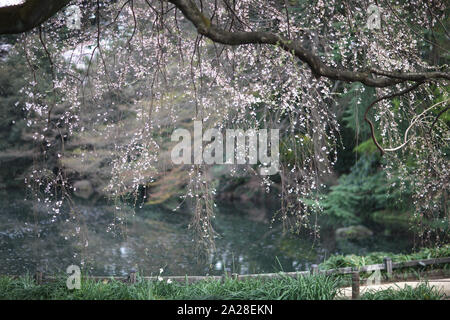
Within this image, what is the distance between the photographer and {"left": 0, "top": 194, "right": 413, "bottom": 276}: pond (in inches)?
325

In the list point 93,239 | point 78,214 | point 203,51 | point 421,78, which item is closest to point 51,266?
point 93,239

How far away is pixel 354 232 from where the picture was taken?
12.3m

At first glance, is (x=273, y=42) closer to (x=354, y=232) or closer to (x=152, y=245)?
(x=152, y=245)

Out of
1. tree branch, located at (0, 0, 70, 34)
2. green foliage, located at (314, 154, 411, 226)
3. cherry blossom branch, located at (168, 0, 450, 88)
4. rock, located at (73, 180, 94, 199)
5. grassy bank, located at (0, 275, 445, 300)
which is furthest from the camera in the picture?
rock, located at (73, 180, 94, 199)

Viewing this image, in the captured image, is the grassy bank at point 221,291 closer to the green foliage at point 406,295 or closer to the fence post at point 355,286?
the green foliage at point 406,295

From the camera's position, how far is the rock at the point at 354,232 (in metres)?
12.2

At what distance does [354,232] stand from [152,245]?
19.4 feet

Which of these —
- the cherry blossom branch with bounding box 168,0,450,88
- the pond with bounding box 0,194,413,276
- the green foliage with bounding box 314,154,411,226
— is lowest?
the pond with bounding box 0,194,413,276

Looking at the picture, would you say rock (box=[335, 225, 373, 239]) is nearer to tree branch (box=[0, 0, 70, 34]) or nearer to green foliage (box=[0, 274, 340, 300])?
green foliage (box=[0, 274, 340, 300])

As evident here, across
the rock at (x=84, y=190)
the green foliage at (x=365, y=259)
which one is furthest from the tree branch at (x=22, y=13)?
the rock at (x=84, y=190)

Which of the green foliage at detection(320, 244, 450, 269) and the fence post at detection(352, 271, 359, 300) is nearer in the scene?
the fence post at detection(352, 271, 359, 300)

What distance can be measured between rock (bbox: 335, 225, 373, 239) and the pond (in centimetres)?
25

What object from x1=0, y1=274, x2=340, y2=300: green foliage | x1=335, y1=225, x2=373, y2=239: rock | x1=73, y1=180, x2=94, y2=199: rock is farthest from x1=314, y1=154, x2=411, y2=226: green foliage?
x1=0, y1=274, x2=340, y2=300: green foliage

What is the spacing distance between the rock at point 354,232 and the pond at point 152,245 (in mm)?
251
